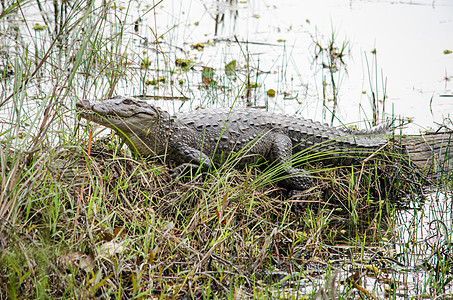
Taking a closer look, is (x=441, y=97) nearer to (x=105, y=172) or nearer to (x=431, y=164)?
(x=431, y=164)

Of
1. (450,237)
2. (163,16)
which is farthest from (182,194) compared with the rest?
(163,16)

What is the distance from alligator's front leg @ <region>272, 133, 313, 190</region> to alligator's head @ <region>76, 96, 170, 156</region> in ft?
3.97

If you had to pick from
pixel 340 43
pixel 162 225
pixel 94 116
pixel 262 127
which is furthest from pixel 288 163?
pixel 340 43

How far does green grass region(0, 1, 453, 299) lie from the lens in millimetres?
2980

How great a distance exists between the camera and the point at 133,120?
182 inches

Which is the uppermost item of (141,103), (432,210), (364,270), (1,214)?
(141,103)

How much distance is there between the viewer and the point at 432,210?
4.42 metres

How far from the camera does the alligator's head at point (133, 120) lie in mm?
4199

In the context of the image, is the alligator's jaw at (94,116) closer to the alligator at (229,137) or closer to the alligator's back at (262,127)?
the alligator at (229,137)

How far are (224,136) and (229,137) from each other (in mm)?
64

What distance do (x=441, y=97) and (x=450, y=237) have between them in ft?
14.5

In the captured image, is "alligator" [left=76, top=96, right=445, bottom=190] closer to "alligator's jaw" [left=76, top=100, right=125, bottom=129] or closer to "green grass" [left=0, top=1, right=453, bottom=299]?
"alligator's jaw" [left=76, top=100, right=125, bottom=129]

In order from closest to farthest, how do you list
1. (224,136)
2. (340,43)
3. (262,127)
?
1. (224,136)
2. (262,127)
3. (340,43)

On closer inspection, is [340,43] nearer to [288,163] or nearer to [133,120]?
[288,163]
